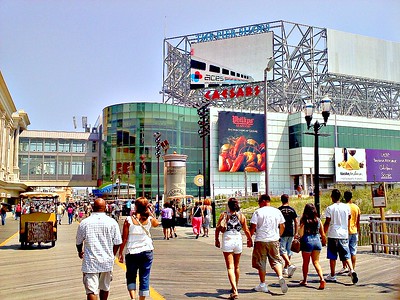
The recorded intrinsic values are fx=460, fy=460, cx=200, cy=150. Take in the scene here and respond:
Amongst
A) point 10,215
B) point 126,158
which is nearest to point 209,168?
point 126,158

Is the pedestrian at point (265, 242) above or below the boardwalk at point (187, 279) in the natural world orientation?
above

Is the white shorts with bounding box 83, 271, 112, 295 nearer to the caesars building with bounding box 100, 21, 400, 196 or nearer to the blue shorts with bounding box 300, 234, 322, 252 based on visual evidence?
the blue shorts with bounding box 300, 234, 322, 252

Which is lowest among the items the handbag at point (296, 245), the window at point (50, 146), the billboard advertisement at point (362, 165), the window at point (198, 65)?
the handbag at point (296, 245)

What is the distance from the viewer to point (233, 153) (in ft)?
233

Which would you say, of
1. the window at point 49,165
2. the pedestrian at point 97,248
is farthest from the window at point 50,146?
the pedestrian at point 97,248

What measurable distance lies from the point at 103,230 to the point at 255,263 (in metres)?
3.26

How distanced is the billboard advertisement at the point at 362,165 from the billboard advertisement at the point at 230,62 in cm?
1855

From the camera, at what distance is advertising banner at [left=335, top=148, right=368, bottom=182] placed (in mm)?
73125

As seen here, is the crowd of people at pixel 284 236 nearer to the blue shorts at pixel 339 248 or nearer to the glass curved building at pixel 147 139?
the blue shorts at pixel 339 248

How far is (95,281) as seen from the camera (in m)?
6.11

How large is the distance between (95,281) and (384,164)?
77488 mm

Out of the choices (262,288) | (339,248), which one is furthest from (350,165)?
(262,288)

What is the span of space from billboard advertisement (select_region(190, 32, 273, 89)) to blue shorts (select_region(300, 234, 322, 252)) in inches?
2658

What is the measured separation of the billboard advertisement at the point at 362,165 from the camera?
73188mm
